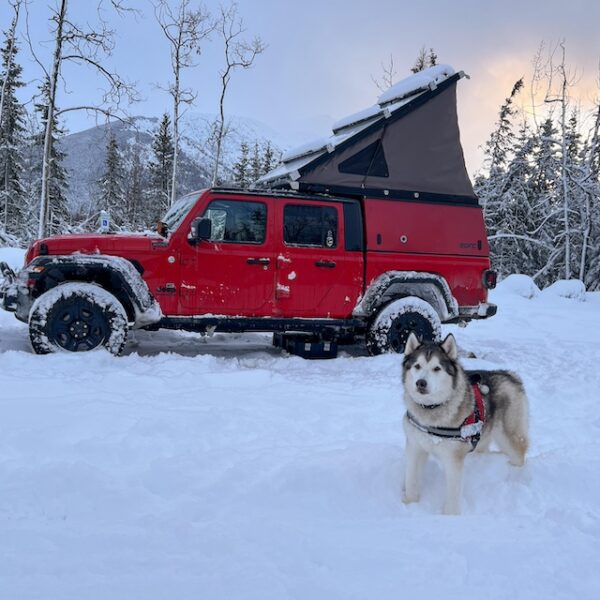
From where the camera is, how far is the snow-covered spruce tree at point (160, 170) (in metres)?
39.2

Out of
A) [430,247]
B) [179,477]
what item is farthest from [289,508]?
[430,247]

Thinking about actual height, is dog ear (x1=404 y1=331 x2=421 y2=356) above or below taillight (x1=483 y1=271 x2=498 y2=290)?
below

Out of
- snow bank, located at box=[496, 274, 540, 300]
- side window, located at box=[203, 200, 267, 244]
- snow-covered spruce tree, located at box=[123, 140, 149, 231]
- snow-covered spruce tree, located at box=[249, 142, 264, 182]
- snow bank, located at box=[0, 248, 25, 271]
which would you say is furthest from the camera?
snow-covered spruce tree, located at box=[249, 142, 264, 182]

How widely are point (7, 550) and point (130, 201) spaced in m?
41.9

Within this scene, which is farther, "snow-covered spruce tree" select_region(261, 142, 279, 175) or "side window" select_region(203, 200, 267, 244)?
"snow-covered spruce tree" select_region(261, 142, 279, 175)

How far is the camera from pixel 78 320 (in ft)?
21.0

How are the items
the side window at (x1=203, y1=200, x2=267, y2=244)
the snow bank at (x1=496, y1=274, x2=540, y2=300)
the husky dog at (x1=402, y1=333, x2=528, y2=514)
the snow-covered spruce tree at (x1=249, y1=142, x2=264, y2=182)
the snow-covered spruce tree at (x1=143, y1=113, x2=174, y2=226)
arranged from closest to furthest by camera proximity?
the husky dog at (x1=402, y1=333, x2=528, y2=514) → the side window at (x1=203, y1=200, x2=267, y2=244) → the snow bank at (x1=496, y1=274, x2=540, y2=300) → the snow-covered spruce tree at (x1=143, y1=113, x2=174, y2=226) → the snow-covered spruce tree at (x1=249, y1=142, x2=264, y2=182)

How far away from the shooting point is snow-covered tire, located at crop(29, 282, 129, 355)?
6.21 m

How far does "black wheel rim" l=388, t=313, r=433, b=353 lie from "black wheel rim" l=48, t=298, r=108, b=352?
392cm

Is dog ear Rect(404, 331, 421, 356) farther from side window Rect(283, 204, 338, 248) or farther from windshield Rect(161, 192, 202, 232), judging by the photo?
windshield Rect(161, 192, 202, 232)

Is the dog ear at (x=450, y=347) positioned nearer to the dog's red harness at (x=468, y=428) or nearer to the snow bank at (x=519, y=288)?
the dog's red harness at (x=468, y=428)

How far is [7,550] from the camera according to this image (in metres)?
2.24

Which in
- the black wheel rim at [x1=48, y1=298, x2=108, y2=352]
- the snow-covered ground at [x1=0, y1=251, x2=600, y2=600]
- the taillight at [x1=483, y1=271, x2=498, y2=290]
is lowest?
the snow-covered ground at [x1=0, y1=251, x2=600, y2=600]

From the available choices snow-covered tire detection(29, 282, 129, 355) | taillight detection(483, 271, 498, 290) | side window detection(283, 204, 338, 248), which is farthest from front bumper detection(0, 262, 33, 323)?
taillight detection(483, 271, 498, 290)
